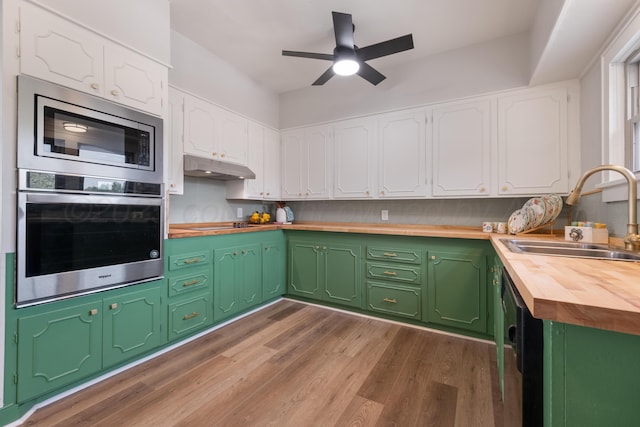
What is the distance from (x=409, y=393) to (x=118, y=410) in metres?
1.69

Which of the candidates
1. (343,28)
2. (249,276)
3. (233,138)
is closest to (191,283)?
(249,276)

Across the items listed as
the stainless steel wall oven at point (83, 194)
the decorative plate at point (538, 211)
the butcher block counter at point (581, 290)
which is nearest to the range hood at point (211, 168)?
the stainless steel wall oven at point (83, 194)

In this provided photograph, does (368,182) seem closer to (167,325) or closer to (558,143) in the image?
(558,143)

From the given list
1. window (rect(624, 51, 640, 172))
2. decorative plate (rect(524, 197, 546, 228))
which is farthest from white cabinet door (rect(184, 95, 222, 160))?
window (rect(624, 51, 640, 172))

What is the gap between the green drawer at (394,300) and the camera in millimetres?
2629

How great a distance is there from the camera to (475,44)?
2768mm

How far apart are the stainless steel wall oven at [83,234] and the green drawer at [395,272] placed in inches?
75.6

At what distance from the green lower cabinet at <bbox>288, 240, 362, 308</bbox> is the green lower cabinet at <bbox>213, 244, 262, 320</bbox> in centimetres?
47

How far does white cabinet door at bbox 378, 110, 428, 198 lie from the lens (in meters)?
2.93

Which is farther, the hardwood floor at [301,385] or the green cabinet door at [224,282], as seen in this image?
the green cabinet door at [224,282]

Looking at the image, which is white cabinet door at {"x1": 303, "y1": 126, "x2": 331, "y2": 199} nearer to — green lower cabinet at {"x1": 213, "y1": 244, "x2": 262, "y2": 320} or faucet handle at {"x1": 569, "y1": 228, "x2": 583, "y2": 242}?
green lower cabinet at {"x1": 213, "y1": 244, "x2": 262, "y2": 320}

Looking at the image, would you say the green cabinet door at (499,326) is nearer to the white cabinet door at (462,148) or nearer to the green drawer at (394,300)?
the green drawer at (394,300)

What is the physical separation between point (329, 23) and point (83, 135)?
2105mm

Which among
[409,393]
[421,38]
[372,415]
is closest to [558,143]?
[421,38]
